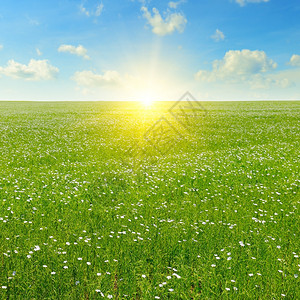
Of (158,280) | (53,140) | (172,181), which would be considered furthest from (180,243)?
(53,140)

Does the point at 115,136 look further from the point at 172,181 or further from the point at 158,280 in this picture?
the point at 158,280

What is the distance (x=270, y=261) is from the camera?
19.0ft

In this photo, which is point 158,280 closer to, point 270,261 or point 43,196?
point 270,261

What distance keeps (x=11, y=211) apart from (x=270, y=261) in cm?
704

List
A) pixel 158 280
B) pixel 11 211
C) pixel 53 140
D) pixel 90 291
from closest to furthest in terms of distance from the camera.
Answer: pixel 90 291 → pixel 158 280 → pixel 11 211 → pixel 53 140

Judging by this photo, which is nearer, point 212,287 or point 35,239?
point 212,287

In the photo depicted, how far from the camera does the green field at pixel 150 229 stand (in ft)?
16.5

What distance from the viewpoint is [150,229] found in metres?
7.17

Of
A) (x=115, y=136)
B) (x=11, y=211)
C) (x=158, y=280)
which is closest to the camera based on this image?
(x=158, y=280)

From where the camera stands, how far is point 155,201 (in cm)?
930

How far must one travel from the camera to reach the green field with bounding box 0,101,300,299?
16.5 ft

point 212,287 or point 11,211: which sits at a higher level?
point 11,211

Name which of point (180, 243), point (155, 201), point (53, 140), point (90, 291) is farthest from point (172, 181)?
point (53, 140)

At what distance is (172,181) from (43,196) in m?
5.20
